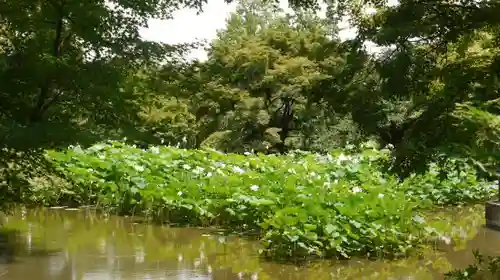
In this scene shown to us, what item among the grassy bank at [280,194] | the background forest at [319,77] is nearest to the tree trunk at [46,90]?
the background forest at [319,77]

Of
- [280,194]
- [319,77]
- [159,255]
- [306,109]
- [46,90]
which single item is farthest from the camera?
[306,109]

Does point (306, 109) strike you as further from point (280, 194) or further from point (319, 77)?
Answer: point (280, 194)

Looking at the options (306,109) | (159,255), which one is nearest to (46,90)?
(159,255)

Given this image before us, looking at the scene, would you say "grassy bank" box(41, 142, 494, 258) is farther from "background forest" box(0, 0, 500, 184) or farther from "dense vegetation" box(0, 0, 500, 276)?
"background forest" box(0, 0, 500, 184)

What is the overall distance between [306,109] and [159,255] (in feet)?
9.03

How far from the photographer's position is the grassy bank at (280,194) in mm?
6566

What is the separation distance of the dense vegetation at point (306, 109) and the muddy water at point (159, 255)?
1.10 ft

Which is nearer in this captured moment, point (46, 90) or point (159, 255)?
point (46, 90)

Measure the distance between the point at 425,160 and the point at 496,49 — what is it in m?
1.31

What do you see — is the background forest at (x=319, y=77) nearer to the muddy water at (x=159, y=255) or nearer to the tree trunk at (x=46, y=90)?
the tree trunk at (x=46, y=90)

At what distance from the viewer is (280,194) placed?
7809mm

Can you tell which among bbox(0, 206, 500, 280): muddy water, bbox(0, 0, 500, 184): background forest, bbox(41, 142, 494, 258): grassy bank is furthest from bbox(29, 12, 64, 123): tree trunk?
bbox(0, 206, 500, 280): muddy water

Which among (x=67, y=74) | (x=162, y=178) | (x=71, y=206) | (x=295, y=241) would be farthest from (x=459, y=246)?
(x=71, y=206)

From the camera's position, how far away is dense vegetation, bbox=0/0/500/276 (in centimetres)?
419
